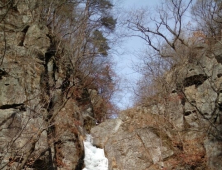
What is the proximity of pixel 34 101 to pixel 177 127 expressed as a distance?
21.3 ft

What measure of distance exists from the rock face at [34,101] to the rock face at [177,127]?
1.83m

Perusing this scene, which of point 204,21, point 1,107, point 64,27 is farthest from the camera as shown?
point 204,21

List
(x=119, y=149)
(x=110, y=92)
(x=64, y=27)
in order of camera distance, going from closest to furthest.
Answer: (x=119, y=149) < (x=64, y=27) < (x=110, y=92)

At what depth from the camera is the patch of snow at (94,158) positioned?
10.4 m

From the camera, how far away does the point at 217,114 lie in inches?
439

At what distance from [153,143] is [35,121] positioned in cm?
492

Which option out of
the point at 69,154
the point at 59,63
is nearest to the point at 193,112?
the point at 69,154

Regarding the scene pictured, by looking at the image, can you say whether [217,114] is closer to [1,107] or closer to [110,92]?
[1,107]

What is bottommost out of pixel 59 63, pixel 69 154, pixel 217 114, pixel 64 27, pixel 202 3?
pixel 69 154

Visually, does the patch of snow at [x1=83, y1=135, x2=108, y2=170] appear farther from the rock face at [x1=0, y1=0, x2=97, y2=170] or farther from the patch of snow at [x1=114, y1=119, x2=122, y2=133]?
the patch of snow at [x1=114, y1=119, x2=122, y2=133]

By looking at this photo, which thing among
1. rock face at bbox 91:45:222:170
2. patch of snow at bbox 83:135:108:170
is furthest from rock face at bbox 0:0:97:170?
rock face at bbox 91:45:222:170

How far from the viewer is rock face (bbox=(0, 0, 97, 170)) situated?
323 inches

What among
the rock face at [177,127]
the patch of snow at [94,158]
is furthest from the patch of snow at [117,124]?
the patch of snow at [94,158]

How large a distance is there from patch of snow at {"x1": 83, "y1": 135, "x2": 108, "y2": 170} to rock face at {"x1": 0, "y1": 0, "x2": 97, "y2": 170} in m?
0.38
